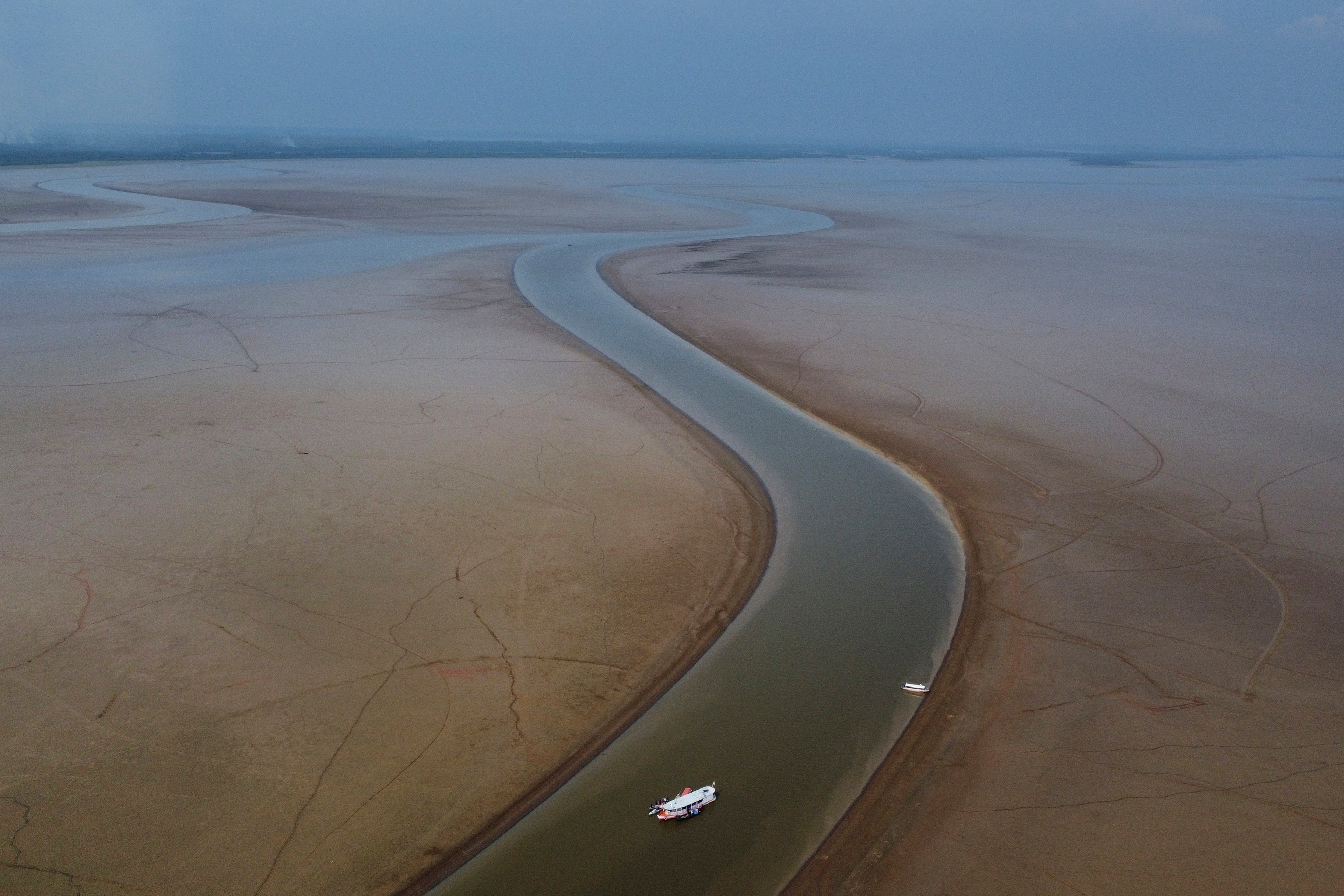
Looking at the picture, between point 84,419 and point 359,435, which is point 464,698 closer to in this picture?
point 359,435

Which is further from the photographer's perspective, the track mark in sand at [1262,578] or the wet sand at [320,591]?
the track mark in sand at [1262,578]

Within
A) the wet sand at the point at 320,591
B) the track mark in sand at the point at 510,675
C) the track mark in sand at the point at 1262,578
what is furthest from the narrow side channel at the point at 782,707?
the track mark in sand at the point at 1262,578

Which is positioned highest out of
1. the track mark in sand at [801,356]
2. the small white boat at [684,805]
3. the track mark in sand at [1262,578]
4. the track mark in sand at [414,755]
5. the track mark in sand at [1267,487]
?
the track mark in sand at [801,356]

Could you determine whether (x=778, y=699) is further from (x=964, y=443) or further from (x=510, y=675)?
(x=964, y=443)

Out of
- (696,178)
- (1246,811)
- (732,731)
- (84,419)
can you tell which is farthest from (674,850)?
(696,178)

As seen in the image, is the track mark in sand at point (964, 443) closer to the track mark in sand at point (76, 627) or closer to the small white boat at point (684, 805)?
the small white boat at point (684, 805)

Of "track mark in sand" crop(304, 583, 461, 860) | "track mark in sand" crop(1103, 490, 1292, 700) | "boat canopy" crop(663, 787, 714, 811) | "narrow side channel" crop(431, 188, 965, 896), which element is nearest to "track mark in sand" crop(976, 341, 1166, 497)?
"track mark in sand" crop(1103, 490, 1292, 700)
